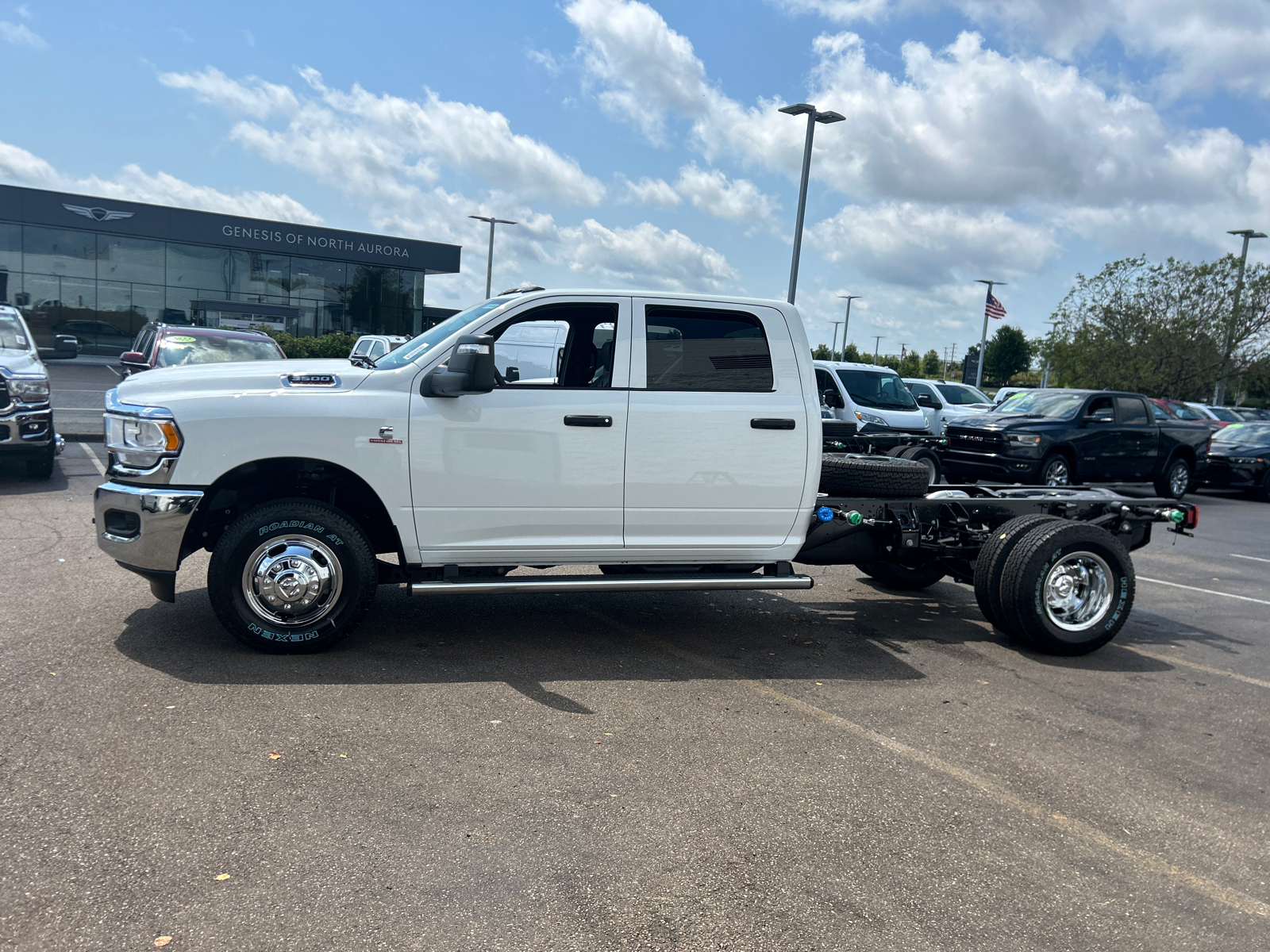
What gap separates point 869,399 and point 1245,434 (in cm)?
860

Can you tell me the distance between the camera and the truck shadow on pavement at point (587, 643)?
17.1ft

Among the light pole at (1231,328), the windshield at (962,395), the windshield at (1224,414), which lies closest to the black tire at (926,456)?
the windshield at (962,395)

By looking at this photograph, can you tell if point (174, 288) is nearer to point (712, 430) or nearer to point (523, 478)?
point (523, 478)

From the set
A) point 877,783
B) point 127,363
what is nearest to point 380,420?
point 877,783

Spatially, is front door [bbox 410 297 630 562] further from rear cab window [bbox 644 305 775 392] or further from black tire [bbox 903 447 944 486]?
black tire [bbox 903 447 944 486]

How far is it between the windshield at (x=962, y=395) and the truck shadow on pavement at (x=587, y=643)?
18.4 metres

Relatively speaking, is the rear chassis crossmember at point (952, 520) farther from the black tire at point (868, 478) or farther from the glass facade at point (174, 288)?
the glass facade at point (174, 288)

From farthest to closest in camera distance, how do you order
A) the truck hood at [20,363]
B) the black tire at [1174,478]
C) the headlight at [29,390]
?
1. the black tire at [1174,478]
2. the truck hood at [20,363]
3. the headlight at [29,390]

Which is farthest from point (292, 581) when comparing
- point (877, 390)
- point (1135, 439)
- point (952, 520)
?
point (1135, 439)

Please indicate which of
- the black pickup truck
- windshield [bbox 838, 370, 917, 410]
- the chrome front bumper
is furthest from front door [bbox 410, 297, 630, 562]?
windshield [bbox 838, 370, 917, 410]

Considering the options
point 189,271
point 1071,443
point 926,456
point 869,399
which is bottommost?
point 926,456

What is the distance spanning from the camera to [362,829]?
11.3ft

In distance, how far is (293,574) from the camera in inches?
207

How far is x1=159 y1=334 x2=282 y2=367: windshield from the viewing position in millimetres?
11914
